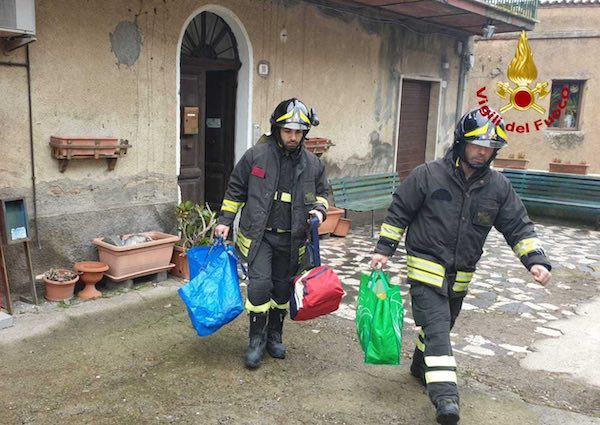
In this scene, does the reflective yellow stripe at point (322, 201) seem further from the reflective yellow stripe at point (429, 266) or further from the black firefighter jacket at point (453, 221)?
the reflective yellow stripe at point (429, 266)

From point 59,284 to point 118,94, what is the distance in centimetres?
192

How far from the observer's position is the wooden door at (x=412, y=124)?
10.2m

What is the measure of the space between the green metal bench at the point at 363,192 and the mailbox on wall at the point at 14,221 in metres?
4.57

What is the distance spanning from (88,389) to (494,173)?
114 inches

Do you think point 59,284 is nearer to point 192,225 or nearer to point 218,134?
point 192,225

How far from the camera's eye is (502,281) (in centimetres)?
645

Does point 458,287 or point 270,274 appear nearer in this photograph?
point 458,287

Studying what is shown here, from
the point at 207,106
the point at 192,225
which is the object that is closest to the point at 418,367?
the point at 192,225

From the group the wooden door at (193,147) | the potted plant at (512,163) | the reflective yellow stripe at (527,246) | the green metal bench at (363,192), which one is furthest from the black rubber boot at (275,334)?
the potted plant at (512,163)

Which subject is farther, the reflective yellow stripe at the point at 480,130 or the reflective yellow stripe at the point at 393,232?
the reflective yellow stripe at the point at 393,232

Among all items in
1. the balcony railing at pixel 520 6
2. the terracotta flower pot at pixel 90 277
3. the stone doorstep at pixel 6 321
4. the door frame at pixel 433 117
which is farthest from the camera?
the door frame at pixel 433 117

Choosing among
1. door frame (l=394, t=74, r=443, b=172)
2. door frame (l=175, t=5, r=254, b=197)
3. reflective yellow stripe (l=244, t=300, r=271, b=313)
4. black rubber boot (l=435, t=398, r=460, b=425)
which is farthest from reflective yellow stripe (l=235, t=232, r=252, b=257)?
door frame (l=394, t=74, r=443, b=172)

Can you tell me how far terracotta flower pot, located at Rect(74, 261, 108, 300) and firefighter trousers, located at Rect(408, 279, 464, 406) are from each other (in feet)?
10.2

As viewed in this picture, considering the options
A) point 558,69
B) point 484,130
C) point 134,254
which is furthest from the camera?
point 558,69
